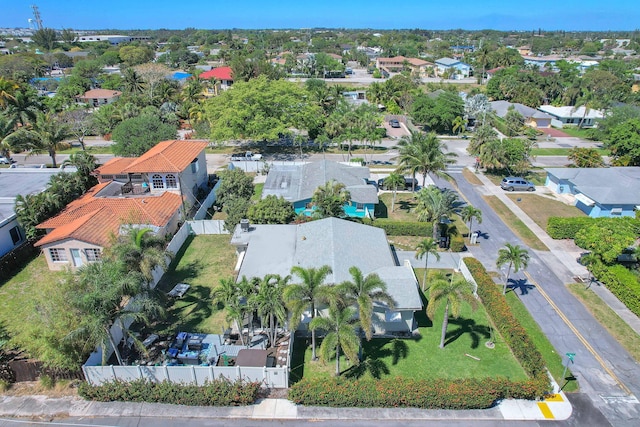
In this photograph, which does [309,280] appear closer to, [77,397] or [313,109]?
[77,397]

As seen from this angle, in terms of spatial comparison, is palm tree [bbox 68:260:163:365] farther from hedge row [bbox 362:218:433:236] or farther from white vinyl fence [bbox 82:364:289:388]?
hedge row [bbox 362:218:433:236]

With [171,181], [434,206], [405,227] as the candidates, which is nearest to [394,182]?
[405,227]

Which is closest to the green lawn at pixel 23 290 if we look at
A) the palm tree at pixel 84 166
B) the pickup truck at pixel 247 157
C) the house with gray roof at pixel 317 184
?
the palm tree at pixel 84 166

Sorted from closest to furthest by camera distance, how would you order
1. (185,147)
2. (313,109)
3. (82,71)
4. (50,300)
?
1. (50,300)
2. (185,147)
3. (313,109)
4. (82,71)

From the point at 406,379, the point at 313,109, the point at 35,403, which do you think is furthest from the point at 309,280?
the point at 313,109

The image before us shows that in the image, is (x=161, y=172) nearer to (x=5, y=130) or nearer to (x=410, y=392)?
(x=5, y=130)
